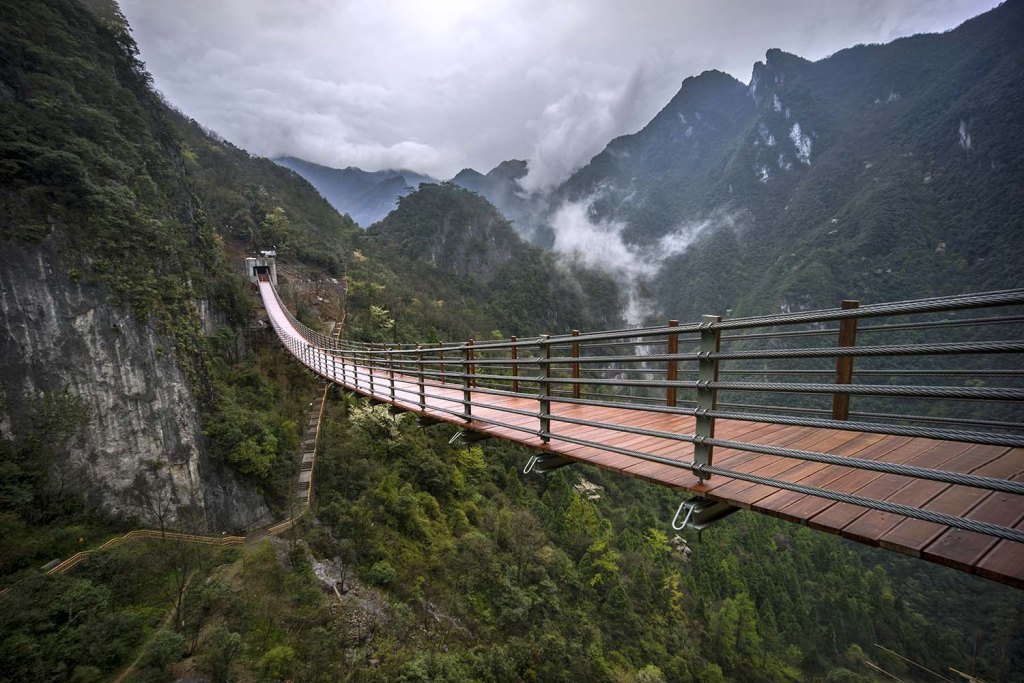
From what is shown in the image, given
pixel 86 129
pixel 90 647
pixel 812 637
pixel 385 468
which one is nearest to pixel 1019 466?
pixel 90 647

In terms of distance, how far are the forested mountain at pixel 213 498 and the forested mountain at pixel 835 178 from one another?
5674cm

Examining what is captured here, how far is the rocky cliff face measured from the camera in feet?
32.9

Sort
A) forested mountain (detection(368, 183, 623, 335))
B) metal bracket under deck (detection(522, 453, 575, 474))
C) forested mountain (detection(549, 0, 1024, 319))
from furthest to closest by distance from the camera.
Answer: forested mountain (detection(549, 0, 1024, 319)) < forested mountain (detection(368, 183, 623, 335)) < metal bracket under deck (detection(522, 453, 575, 474))

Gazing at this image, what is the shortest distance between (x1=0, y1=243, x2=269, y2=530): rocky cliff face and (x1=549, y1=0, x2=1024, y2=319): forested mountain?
70360 mm

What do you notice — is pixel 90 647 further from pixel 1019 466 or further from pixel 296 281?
pixel 296 281

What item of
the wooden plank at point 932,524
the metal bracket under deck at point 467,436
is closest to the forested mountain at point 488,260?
the metal bracket under deck at point 467,436

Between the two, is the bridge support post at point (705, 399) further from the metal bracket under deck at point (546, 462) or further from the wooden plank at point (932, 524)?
the metal bracket under deck at point (546, 462)

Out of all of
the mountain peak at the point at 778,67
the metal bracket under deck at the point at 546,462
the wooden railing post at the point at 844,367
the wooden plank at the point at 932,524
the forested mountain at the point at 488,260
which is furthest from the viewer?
the mountain peak at the point at 778,67

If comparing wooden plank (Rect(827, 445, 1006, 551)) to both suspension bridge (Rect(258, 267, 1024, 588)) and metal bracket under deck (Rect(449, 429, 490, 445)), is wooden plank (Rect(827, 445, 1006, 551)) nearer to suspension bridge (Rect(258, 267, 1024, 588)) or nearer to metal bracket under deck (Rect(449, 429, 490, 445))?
suspension bridge (Rect(258, 267, 1024, 588))

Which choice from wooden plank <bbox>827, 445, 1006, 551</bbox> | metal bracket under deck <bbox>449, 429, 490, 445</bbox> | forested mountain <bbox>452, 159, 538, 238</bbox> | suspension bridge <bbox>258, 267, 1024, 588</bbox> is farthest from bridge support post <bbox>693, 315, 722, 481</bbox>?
forested mountain <bbox>452, 159, 538, 238</bbox>

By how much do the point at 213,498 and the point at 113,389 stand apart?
4.07 m

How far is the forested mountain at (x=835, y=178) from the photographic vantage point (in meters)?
60.3

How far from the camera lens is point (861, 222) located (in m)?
69.2

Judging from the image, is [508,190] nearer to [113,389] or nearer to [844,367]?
[113,389]
